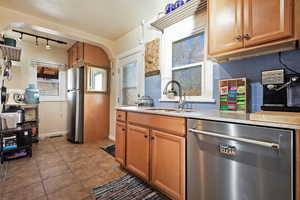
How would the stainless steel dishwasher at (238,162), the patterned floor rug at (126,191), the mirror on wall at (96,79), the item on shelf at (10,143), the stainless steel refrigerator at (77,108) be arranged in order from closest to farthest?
the stainless steel dishwasher at (238,162) < the patterned floor rug at (126,191) < the item on shelf at (10,143) < the stainless steel refrigerator at (77,108) < the mirror on wall at (96,79)

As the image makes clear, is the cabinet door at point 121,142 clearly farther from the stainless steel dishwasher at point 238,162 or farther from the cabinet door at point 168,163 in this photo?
the stainless steel dishwasher at point 238,162

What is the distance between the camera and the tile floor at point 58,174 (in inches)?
62.1

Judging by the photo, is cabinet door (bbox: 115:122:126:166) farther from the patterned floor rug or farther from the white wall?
the white wall

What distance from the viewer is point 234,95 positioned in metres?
1.43

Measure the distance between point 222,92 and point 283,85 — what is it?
1.60 ft

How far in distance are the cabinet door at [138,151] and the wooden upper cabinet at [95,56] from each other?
93.6 inches

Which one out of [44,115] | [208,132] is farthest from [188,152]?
[44,115]

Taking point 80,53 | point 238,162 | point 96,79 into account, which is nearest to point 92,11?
point 80,53

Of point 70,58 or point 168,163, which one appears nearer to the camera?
point 168,163

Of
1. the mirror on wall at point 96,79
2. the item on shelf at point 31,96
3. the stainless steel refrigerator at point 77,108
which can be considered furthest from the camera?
the mirror on wall at point 96,79

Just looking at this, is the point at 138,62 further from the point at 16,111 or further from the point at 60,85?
the point at 60,85

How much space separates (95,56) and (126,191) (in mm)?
3128

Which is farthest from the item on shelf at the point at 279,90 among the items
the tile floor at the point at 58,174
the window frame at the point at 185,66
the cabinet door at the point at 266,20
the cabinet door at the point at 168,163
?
the tile floor at the point at 58,174

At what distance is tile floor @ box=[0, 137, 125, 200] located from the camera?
5.17ft
